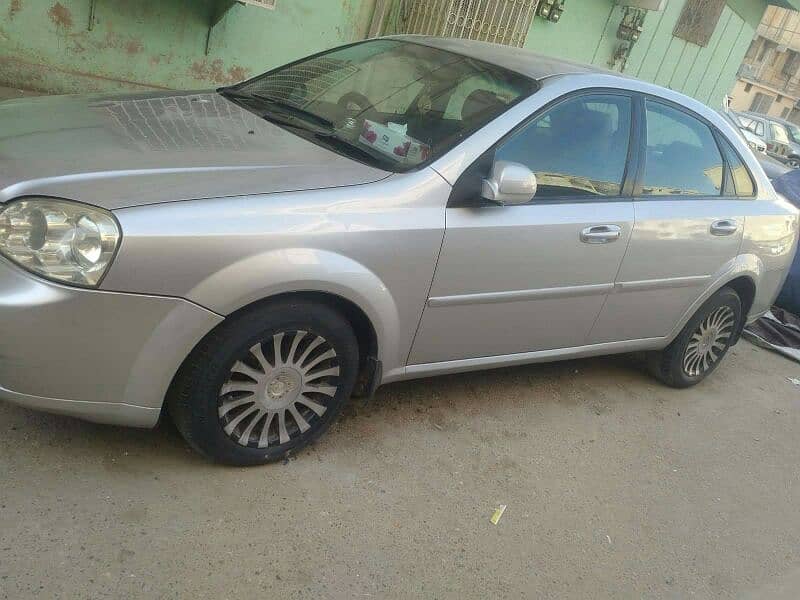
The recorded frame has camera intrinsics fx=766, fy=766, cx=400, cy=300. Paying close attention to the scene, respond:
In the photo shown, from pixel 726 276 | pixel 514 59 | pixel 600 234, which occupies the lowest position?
pixel 726 276

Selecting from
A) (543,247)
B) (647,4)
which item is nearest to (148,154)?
(543,247)

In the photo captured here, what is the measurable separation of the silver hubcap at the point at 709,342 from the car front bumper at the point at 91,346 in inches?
126

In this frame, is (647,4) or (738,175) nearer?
(738,175)

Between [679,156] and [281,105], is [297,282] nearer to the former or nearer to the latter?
[281,105]

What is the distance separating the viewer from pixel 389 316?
9.75 ft

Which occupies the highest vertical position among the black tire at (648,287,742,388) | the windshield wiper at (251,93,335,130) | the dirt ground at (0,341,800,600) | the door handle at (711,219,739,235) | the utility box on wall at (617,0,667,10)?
the utility box on wall at (617,0,667,10)

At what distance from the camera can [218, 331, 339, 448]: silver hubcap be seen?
277 centimetres

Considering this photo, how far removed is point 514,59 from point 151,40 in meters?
4.43

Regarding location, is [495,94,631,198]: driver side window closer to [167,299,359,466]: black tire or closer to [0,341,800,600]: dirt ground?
[167,299,359,466]: black tire

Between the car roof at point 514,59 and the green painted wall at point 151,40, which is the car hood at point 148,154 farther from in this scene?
the green painted wall at point 151,40

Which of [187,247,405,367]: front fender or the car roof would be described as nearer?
[187,247,405,367]: front fender

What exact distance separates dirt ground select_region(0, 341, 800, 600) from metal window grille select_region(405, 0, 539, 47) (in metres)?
5.25

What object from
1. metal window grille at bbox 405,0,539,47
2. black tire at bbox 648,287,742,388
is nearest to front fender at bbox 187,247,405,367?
black tire at bbox 648,287,742,388

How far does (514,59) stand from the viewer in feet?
12.0
